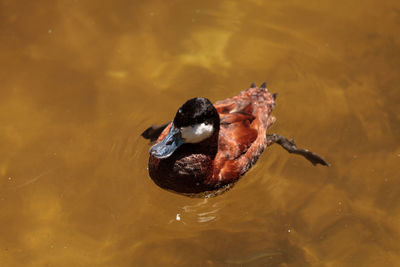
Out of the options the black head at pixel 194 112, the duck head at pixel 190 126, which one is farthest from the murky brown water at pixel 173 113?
the black head at pixel 194 112

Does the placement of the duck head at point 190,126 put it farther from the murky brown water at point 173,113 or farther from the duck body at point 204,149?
the murky brown water at point 173,113

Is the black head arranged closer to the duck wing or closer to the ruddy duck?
the ruddy duck

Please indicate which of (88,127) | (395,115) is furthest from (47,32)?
(395,115)

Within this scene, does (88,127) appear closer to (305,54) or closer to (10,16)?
(10,16)

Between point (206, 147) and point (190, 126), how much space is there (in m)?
0.22

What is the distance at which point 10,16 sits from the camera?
187 inches

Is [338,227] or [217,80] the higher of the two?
[217,80]

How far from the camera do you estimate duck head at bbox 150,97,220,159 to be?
320cm

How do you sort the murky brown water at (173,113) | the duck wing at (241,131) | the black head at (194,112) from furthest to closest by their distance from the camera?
the murky brown water at (173,113) < the duck wing at (241,131) < the black head at (194,112)

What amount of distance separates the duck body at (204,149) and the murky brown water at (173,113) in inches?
17.1

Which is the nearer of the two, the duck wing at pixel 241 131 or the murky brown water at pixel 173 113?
the duck wing at pixel 241 131

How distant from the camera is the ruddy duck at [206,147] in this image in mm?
3268

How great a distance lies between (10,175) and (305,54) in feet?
9.52

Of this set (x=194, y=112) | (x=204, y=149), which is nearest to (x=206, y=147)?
(x=204, y=149)
